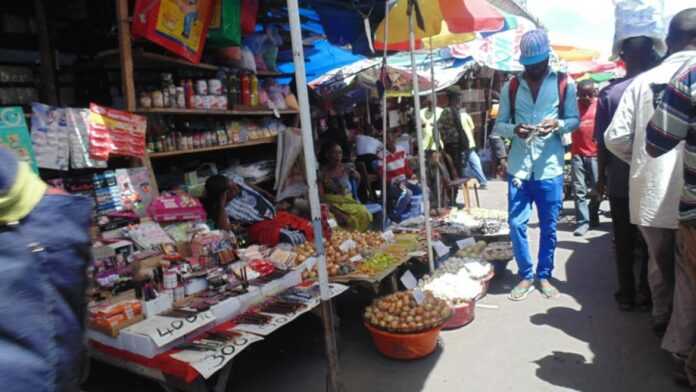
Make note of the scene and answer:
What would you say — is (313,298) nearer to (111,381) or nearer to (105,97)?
(111,381)

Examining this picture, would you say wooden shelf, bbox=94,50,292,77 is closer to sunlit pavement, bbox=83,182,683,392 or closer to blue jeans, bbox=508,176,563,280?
sunlit pavement, bbox=83,182,683,392

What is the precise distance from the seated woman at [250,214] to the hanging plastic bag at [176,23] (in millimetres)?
1185

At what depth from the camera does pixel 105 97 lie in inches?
181

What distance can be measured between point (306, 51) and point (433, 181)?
9.75 ft

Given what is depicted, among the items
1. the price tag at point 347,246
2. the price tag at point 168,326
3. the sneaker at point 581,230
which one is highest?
the price tag at point 347,246

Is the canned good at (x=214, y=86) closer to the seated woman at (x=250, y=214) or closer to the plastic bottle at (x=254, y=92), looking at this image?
the plastic bottle at (x=254, y=92)

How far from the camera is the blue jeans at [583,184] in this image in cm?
675

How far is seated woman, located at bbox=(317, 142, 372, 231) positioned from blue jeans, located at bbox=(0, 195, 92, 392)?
4642mm

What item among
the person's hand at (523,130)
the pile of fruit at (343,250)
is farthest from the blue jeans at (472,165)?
the person's hand at (523,130)

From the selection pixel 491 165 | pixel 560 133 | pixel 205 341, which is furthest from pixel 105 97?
pixel 491 165

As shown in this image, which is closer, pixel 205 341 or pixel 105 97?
pixel 205 341

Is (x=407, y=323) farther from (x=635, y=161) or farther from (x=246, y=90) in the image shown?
(x=246, y=90)

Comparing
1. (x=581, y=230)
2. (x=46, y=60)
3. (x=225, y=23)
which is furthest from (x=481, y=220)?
(x=46, y=60)

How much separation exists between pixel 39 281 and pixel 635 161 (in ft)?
11.0
